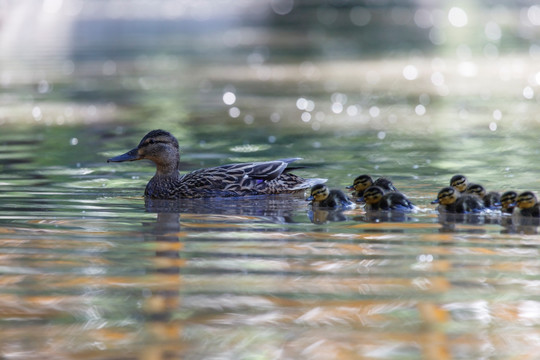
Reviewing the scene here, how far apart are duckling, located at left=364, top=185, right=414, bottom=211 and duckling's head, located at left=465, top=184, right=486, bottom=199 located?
0.50m

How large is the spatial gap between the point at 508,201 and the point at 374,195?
0.95 m

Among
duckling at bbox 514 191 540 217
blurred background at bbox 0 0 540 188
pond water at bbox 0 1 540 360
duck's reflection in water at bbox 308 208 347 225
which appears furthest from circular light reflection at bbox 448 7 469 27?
duckling at bbox 514 191 540 217

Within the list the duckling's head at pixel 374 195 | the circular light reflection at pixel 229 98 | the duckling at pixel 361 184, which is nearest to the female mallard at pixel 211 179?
the duckling at pixel 361 184

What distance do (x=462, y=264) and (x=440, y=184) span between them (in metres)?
3.00

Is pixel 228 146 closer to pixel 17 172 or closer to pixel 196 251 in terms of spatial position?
pixel 17 172

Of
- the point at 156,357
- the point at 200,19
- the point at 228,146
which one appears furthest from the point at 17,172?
the point at 200,19

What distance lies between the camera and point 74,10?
3891 cm

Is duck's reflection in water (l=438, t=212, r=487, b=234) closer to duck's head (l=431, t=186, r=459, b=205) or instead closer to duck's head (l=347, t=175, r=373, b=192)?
duck's head (l=431, t=186, r=459, b=205)

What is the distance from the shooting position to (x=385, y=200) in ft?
26.4

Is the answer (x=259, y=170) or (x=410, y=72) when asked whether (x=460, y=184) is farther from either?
(x=410, y=72)

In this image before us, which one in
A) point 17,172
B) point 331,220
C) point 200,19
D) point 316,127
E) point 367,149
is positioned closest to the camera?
point 331,220

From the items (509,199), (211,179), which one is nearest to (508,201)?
(509,199)

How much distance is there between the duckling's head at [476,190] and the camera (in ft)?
27.0

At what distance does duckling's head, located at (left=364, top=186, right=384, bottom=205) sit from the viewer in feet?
26.6
